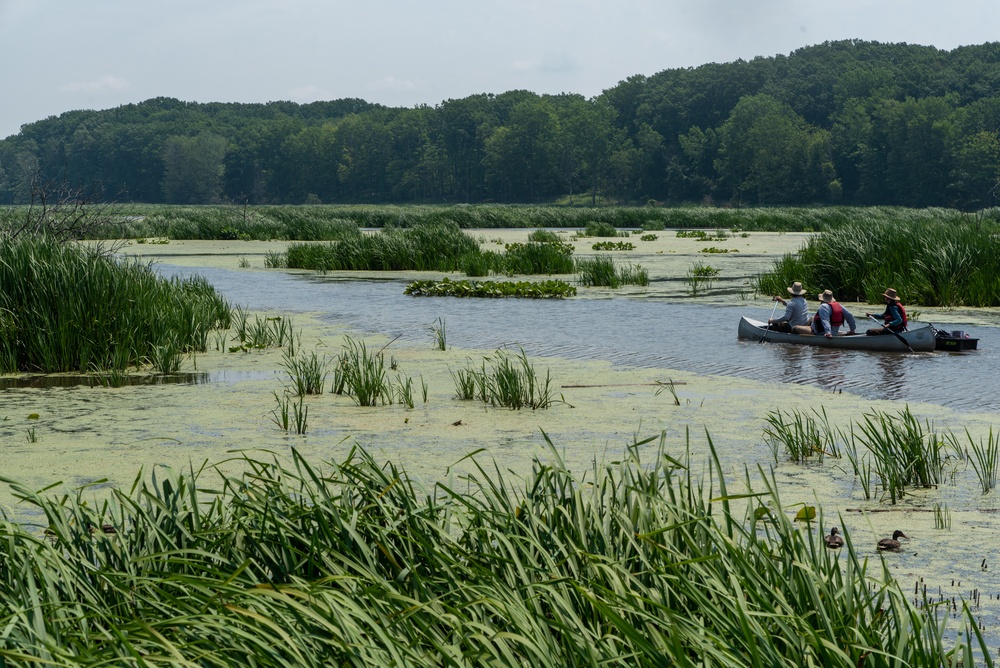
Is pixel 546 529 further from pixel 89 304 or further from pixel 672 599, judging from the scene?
pixel 89 304

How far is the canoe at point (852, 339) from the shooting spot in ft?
41.1

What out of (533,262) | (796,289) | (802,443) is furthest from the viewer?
(533,262)

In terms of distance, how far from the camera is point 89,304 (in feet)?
34.9

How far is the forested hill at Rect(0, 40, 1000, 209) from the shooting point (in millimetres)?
99562

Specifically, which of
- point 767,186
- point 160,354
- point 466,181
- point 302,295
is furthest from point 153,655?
point 466,181

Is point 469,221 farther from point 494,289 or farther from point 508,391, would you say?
point 508,391

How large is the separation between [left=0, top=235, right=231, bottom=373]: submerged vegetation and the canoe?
7.15 meters

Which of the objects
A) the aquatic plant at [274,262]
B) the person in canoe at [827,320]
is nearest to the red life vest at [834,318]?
the person in canoe at [827,320]

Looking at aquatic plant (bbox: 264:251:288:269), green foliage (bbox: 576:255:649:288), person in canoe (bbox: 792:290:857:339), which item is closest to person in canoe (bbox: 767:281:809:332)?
person in canoe (bbox: 792:290:857:339)

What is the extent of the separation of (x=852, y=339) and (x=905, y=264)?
528 centimetres

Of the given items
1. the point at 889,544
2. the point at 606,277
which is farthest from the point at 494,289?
the point at 889,544

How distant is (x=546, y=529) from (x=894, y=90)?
123 m

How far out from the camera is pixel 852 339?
43.5ft

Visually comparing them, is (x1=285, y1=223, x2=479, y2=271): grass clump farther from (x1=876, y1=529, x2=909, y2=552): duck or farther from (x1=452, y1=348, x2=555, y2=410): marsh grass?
(x1=876, y1=529, x2=909, y2=552): duck
